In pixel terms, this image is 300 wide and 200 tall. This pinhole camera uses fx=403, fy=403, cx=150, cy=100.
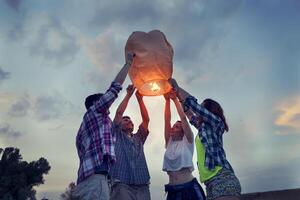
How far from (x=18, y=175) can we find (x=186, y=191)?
21.4ft

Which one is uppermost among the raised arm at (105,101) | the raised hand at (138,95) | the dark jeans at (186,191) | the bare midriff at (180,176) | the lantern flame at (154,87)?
the raised hand at (138,95)

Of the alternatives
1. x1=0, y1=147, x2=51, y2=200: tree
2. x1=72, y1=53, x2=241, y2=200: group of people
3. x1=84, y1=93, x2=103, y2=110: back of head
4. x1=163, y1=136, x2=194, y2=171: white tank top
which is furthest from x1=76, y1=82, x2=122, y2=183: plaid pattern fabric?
x1=0, y1=147, x2=51, y2=200: tree

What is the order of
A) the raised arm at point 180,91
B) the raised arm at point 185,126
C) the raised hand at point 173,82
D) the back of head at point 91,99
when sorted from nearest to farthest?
the back of head at point 91,99
the raised arm at point 180,91
the raised hand at point 173,82
the raised arm at point 185,126

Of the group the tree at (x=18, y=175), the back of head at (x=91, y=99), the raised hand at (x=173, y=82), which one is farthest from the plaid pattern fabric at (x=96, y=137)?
the tree at (x=18, y=175)

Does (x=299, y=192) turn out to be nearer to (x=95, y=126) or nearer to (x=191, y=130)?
(x=191, y=130)

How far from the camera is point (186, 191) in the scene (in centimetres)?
555

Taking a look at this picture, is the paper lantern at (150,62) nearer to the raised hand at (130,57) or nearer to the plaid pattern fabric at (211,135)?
the raised hand at (130,57)

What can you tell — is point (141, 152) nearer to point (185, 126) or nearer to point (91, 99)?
point (185, 126)

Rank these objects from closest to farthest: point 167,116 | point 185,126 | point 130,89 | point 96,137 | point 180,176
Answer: point 96,137
point 180,176
point 185,126
point 130,89
point 167,116

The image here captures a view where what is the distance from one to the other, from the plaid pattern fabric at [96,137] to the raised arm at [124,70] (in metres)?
0.26

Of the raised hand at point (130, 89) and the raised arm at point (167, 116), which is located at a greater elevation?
the raised hand at point (130, 89)

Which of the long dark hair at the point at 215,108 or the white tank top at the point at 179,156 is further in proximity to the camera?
the white tank top at the point at 179,156

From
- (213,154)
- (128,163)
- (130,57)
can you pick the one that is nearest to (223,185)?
(213,154)

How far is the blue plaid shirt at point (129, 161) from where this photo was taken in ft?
18.4
